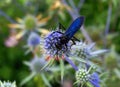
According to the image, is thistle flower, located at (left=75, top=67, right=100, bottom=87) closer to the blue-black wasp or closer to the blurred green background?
the blue-black wasp

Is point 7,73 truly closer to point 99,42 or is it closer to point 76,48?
point 99,42

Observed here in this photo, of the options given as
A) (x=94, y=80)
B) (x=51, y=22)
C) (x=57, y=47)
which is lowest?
(x=94, y=80)

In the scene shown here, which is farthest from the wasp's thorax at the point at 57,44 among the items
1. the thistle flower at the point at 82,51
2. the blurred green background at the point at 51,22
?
the blurred green background at the point at 51,22

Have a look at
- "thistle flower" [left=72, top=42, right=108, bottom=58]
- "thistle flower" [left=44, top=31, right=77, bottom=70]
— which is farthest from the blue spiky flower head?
"thistle flower" [left=72, top=42, right=108, bottom=58]

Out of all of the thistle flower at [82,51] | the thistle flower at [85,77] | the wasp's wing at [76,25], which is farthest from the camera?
the thistle flower at [82,51]

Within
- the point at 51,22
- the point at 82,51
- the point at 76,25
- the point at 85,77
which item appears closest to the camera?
the point at 76,25

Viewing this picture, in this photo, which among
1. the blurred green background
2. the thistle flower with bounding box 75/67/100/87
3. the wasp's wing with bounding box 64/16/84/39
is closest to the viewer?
the wasp's wing with bounding box 64/16/84/39

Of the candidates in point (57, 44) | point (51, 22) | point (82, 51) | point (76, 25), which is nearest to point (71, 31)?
point (76, 25)

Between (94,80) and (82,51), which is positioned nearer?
(94,80)

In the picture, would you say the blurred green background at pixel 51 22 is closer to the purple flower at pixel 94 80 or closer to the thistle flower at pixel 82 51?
the thistle flower at pixel 82 51

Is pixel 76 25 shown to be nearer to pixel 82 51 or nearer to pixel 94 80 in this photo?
pixel 94 80
